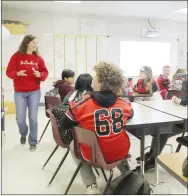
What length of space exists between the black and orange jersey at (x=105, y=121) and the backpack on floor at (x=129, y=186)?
0.15 m

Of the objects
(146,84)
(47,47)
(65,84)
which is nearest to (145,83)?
(146,84)

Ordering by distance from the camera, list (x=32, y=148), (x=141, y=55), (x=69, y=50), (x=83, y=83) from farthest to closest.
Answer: (x=141, y=55) < (x=69, y=50) < (x=32, y=148) < (x=83, y=83)

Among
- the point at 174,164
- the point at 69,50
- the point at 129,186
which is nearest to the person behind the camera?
the point at 174,164

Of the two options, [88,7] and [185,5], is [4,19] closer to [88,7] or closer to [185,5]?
[88,7]

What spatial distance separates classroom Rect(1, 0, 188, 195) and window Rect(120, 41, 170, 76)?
23 mm

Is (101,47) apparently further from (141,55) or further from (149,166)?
(149,166)

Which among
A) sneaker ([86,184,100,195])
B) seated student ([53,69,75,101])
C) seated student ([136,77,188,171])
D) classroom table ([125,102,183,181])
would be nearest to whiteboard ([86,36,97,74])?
seated student ([53,69,75,101])

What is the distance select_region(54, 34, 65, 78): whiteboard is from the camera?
488 centimetres

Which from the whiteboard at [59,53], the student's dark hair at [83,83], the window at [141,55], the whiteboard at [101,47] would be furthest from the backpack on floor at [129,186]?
the window at [141,55]

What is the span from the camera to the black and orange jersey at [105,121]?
4.28 ft

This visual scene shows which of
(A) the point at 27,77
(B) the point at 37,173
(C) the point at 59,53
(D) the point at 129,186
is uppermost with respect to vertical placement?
(C) the point at 59,53

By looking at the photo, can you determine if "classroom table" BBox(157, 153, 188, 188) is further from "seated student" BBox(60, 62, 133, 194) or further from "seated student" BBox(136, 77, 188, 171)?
"seated student" BBox(136, 77, 188, 171)

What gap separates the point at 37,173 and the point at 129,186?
0.98 metres

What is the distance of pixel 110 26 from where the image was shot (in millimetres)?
5254
